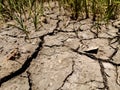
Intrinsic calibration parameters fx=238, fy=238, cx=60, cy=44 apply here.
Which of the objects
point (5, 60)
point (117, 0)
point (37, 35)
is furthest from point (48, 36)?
point (117, 0)

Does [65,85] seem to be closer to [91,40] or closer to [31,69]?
[31,69]

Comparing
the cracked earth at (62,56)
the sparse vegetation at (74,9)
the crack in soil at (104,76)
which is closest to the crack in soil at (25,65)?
the cracked earth at (62,56)

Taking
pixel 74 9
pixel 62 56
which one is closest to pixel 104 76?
pixel 62 56

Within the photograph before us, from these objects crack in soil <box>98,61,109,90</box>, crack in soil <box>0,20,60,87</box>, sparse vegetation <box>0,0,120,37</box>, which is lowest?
crack in soil <box>98,61,109,90</box>

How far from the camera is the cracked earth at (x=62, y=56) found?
5.09 ft

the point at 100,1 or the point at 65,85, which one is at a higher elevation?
the point at 100,1

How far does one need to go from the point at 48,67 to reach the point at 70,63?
162 millimetres

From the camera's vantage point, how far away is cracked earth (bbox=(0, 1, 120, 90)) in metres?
1.55

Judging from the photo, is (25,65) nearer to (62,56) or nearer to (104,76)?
(62,56)

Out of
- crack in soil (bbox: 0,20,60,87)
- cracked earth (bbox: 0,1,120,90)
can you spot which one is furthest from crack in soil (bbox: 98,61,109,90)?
crack in soil (bbox: 0,20,60,87)

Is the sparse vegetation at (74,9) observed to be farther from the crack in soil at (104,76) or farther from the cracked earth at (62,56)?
the crack in soil at (104,76)

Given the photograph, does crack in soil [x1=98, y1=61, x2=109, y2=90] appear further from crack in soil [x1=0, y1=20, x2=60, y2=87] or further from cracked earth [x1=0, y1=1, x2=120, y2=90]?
crack in soil [x1=0, y1=20, x2=60, y2=87]

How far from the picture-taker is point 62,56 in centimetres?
180

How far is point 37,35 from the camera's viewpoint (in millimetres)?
2096
